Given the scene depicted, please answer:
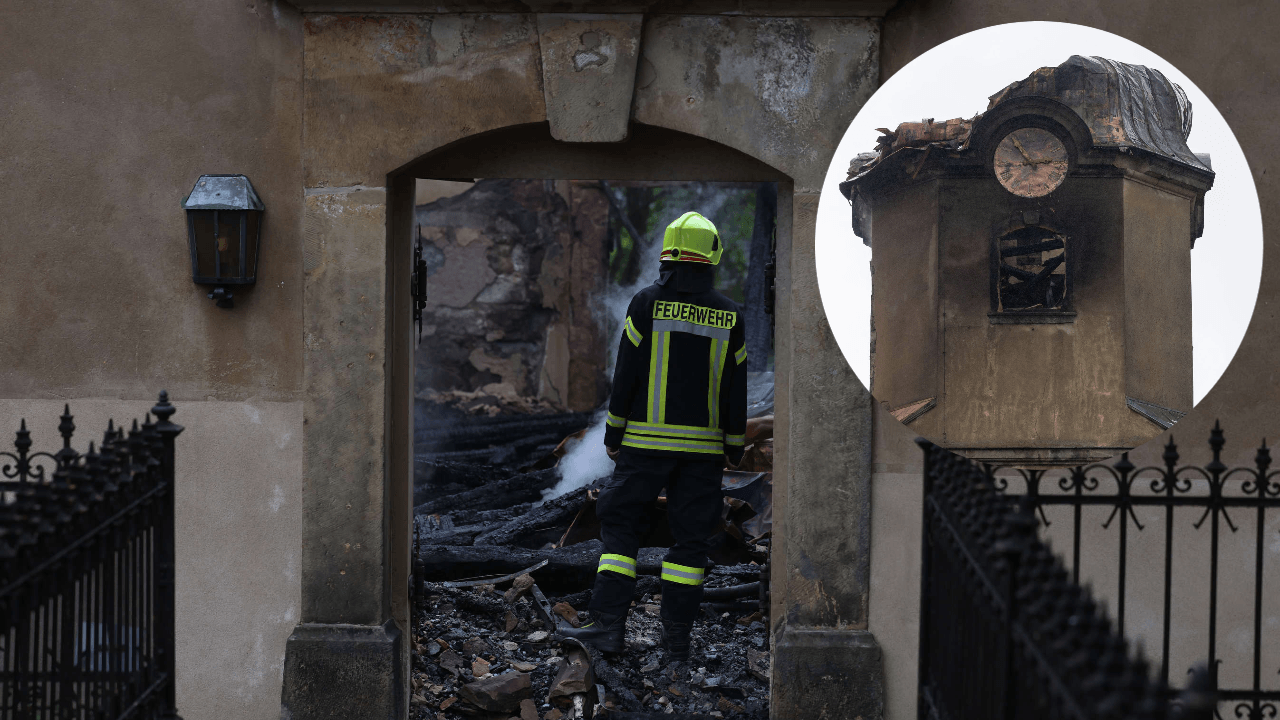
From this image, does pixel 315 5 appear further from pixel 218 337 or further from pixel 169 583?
pixel 169 583

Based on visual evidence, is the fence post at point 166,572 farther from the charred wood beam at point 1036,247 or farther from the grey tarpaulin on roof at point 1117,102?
the grey tarpaulin on roof at point 1117,102

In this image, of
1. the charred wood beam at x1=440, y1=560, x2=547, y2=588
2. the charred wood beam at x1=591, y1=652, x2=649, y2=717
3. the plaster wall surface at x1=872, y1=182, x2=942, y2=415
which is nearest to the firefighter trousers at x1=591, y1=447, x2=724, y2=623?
the charred wood beam at x1=591, y1=652, x2=649, y2=717

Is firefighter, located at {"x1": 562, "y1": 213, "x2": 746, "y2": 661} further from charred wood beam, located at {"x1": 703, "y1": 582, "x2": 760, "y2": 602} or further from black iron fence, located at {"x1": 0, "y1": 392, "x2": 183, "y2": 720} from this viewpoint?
black iron fence, located at {"x1": 0, "y1": 392, "x2": 183, "y2": 720}

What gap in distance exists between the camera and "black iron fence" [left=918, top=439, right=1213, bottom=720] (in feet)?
5.25

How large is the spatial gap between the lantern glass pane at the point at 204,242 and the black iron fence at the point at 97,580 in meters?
1.15

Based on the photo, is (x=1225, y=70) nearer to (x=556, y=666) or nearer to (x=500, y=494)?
(x=556, y=666)

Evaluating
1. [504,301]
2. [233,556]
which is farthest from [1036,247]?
[504,301]

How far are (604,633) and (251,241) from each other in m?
2.21

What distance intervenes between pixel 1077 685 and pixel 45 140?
4213 millimetres

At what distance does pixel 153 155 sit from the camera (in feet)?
14.2

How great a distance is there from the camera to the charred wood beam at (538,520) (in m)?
6.95

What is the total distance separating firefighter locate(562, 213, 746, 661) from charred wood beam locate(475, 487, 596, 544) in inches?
86.7

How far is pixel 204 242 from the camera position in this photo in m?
4.27

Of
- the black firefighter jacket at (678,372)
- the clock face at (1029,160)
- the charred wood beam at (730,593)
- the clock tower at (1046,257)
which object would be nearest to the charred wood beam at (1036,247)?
the clock tower at (1046,257)
